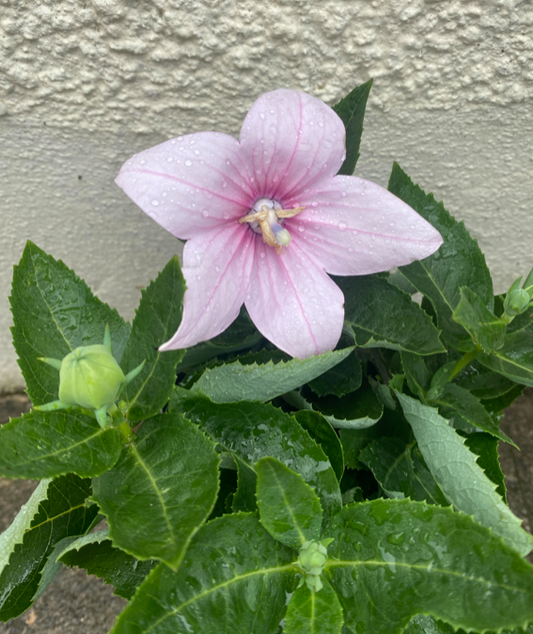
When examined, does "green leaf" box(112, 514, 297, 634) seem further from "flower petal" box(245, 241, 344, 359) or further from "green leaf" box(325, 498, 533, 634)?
"flower petal" box(245, 241, 344, 359)

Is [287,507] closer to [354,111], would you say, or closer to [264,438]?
[264,438]

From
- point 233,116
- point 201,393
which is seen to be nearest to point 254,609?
point 201,393

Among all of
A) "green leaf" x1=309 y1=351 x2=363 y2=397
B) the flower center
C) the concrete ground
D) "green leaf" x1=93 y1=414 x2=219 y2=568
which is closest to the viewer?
"green leaf" x1=93 y1=414 x2=219 y2=568

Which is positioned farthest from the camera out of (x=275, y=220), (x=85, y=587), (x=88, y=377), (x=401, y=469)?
(x=85, y=587)

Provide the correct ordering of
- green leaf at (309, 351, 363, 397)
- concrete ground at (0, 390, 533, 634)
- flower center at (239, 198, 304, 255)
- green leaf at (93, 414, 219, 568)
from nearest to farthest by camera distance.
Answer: green leaf at (93, 414, 219, 568) < flower center at (239, 198, 304, 255) < green leaf at (309, 351, 363, 397) < concrete ground at (0, 390, 533, 634)

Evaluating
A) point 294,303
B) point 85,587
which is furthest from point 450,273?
point 85,587

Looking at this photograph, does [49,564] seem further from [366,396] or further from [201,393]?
[366,396]

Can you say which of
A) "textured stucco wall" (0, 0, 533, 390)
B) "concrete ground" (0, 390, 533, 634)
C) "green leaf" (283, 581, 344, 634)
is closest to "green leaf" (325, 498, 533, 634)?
"green leaf" (283, 581, 344, 634)
